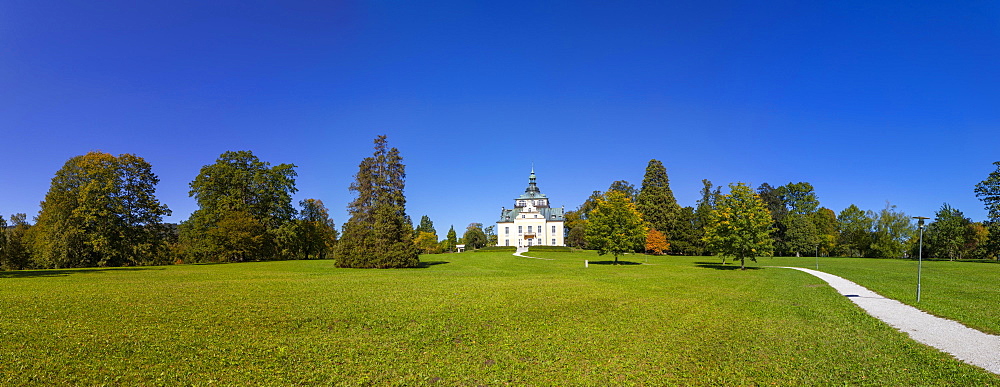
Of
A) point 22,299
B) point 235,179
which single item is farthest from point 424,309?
point 235,179

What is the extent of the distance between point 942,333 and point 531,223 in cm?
8620

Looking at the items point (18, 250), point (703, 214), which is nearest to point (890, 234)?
point (703, 214)

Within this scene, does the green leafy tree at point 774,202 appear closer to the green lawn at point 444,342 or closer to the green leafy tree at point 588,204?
the green leafy tree at point 588,204

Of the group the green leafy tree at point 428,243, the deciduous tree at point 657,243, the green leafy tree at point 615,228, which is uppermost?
the green leafy tree at point 615,228

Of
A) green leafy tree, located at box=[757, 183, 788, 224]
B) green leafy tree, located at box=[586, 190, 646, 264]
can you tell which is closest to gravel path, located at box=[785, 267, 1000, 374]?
green leafy tree, located at box=[586, 190, 646, 264]

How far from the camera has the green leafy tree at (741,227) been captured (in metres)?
34.9

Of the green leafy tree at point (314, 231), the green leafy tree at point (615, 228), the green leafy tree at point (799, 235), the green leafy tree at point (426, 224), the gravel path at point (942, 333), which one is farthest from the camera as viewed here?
the green leafy tree at point (426, 224)

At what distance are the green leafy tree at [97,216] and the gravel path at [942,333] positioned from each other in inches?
1772

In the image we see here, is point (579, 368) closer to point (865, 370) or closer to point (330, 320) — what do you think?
→ point (865, 370)

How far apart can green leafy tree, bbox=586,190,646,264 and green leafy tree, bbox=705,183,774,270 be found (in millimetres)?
6751

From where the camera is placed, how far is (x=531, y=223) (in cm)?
9631

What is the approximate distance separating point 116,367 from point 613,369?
22.7 ft

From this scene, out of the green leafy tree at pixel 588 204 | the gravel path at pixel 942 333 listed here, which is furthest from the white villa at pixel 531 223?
the gravel path at pixel 942 333

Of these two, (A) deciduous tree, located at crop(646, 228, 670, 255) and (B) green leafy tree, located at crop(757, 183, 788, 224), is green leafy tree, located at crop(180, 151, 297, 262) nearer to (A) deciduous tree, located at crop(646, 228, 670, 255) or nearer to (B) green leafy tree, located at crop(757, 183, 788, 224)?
(A) deciduous tree, located at crop(646, 228, 670, 255)
